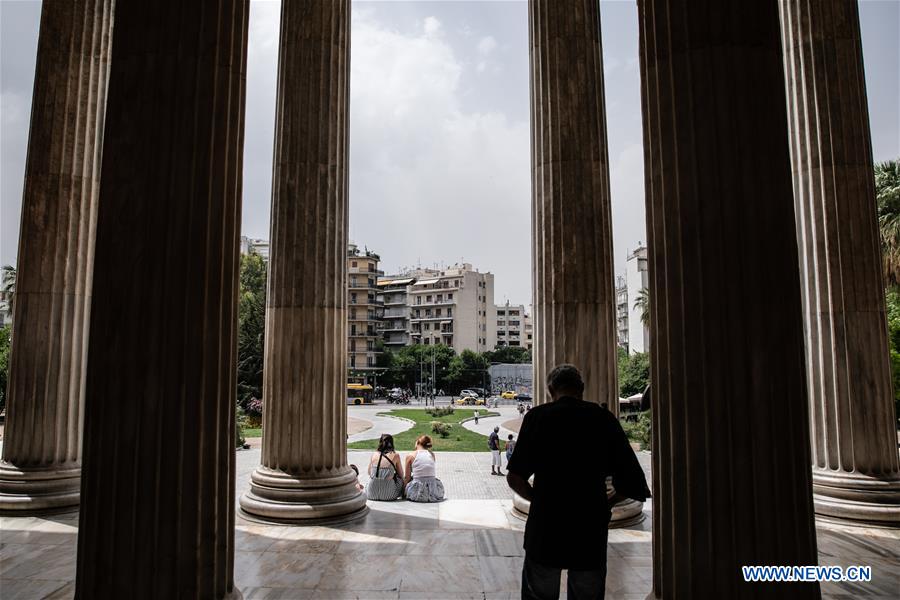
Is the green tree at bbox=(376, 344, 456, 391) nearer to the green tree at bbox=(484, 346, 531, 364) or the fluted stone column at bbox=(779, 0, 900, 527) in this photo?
the green tree at bbox=(484, 346, 531, 364)

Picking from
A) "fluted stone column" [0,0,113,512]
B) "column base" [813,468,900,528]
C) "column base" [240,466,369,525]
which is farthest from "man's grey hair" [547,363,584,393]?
"fluted stone column" [0,0,113,512]

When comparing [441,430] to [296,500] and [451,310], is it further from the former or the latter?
[451,310]

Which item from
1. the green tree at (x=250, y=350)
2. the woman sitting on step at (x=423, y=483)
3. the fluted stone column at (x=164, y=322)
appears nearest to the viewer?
the fluted stone column at (x=164, y=322)

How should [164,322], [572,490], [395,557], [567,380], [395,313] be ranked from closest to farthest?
1. [572,490]
2. [567,380]
3. [164,322]
4. [395,557]
5. [395,313]

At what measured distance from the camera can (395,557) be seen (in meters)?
11.9

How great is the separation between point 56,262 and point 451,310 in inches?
6484

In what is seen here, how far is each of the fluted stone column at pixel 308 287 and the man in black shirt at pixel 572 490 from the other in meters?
9.89

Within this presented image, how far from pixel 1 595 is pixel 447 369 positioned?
137492 millimetres

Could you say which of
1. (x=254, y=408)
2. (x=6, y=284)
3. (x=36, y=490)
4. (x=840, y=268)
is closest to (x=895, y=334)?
(x=840, y=268)

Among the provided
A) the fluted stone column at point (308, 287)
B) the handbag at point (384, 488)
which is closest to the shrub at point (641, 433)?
the handbag at point (384, 488)

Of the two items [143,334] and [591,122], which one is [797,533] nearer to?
[143,334]

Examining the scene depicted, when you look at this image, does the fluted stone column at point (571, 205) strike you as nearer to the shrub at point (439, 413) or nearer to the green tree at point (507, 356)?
the shrub at point (439, 413)

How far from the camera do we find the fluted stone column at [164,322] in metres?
6.31

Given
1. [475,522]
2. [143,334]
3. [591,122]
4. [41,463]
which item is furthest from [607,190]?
[41,463]
